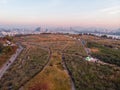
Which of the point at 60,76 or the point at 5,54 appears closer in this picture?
the point at 60,76

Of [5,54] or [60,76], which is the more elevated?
[5,54]

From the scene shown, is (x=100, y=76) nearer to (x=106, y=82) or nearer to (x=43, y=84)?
(x=106, y=82)

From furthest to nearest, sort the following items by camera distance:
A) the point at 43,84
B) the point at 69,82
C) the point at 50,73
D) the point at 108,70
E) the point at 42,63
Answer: the point at 42,63 → the point at 108,70 → the point at 50,73 → the point at 69,82 → the point at 43,84

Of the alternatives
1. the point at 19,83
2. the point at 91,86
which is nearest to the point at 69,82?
the point at 91,86

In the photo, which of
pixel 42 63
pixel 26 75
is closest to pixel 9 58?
pixel 42 63

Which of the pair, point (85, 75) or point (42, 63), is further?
point (42, 63)

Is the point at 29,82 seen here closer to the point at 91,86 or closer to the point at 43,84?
the point at 43,84

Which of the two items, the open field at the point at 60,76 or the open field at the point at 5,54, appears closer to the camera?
the open field at the point at 60,76

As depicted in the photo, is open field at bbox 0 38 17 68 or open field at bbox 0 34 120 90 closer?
open field at bbox 0 34 120 90

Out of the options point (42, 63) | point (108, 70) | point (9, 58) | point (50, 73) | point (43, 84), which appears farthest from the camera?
point (9, 58)
